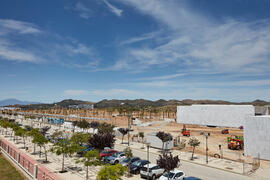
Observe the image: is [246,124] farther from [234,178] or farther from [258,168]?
[234,178]

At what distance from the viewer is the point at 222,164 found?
2966 centimetres

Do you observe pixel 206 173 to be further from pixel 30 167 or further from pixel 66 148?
pixel 30 167

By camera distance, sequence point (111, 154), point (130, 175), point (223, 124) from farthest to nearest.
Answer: point (223, 124) → point (111, 154) → point (130, 175)

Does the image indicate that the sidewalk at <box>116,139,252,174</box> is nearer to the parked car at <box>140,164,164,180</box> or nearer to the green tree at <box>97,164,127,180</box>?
the parked car at <box>140,164,164,180</box>

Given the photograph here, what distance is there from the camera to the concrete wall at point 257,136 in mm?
32438

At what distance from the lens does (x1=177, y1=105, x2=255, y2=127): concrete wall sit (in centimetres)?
7106

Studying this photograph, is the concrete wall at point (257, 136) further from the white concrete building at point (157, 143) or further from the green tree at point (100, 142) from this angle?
the green tree at point (100, 142)

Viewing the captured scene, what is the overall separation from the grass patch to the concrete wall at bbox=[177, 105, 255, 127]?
67.5 metres

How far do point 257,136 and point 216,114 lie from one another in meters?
46.0

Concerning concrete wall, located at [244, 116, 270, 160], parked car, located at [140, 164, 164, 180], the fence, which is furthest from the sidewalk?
the fence

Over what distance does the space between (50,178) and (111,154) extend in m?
14.5

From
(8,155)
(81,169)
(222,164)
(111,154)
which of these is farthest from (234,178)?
(8,155)

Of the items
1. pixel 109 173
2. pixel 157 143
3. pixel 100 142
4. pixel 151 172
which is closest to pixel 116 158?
pixel 100 142

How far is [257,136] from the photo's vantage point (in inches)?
1316
